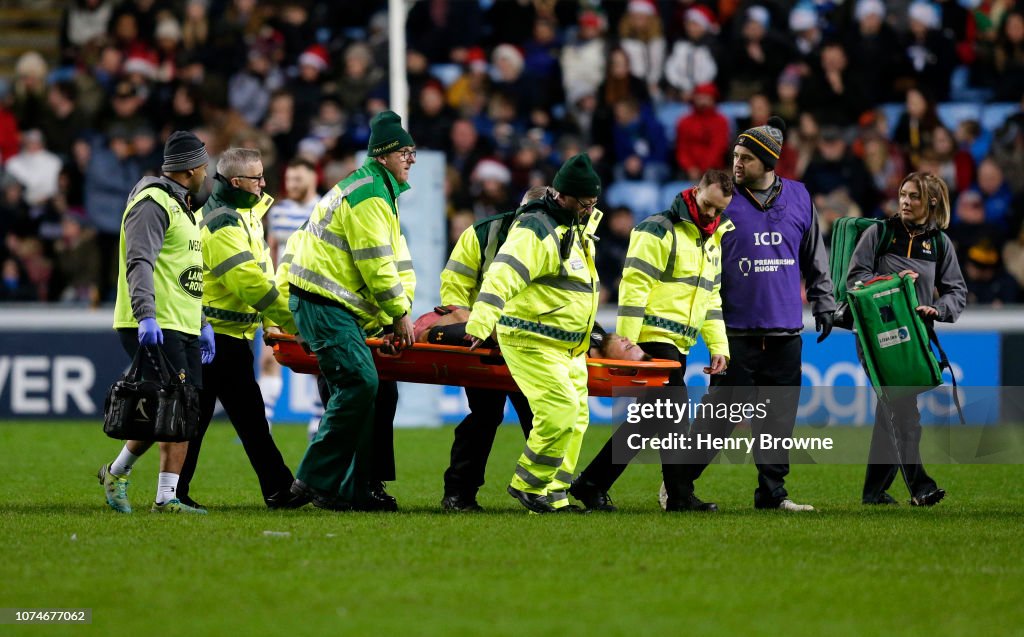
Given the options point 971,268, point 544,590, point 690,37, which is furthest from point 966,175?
point 544,590

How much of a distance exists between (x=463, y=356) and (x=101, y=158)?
37.1 ft

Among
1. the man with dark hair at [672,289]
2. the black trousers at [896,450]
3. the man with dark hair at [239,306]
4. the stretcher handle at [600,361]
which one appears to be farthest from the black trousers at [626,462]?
the man with dark hair at [239,306]

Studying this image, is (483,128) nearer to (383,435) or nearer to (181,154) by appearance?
(383,435)

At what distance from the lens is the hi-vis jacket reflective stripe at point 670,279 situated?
9.53 metres

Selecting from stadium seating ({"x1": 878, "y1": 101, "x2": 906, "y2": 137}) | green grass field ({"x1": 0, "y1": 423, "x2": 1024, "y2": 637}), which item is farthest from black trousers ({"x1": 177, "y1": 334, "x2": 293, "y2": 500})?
stadium seating ({"x1": 878, "y1": 101, "x2": 906, "y2": 137})

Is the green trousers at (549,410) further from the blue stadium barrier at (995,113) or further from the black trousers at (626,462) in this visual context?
the blue stadium barrier at (995,113)

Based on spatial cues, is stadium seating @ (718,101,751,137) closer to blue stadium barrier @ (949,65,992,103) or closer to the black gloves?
blue stadium barrier @ (949,65,992,103)

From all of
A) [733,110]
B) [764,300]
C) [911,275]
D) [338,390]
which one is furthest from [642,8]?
[338,390]

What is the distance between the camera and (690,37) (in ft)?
67.9

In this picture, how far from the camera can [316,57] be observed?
69.4 ft

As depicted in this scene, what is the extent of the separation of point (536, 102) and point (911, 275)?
433 inches

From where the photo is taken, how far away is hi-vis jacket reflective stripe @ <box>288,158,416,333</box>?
888 centimetres

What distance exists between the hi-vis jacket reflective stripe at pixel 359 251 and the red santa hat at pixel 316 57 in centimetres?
1216

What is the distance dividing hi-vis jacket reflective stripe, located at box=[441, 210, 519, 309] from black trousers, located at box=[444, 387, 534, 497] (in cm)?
61
